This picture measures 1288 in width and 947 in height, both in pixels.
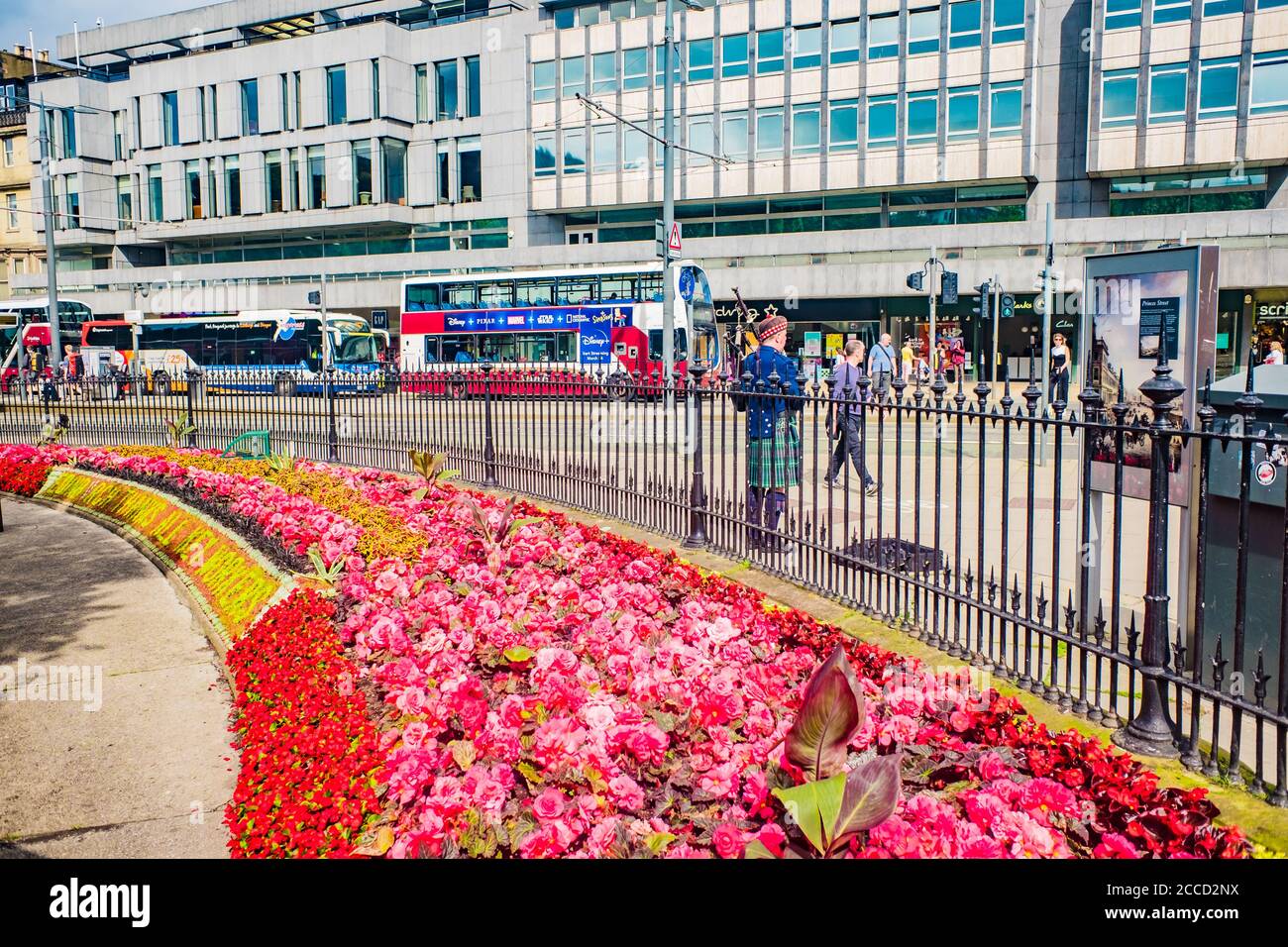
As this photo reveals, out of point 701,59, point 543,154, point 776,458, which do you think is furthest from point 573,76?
point 776,458

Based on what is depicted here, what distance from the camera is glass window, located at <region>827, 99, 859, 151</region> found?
41.2 m

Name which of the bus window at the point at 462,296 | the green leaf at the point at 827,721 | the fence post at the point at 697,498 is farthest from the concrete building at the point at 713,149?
the green leaf at the point at 827,721

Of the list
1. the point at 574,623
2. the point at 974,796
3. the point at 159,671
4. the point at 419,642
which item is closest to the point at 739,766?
the point at 974,796

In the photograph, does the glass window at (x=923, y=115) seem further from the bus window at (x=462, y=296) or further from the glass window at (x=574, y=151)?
the bus window at (x=462, y=296)

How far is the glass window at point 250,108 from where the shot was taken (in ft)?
183

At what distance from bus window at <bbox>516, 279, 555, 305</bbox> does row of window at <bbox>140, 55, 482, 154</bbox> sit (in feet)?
72.6

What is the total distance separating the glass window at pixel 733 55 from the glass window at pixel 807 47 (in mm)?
2171

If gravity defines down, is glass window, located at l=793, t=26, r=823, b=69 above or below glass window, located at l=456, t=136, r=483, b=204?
above

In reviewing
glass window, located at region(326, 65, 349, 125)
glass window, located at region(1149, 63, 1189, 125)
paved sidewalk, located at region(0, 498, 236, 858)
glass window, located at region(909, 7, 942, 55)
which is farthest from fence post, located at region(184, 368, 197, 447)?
glass window, located at region(326, 65, 349, 125)

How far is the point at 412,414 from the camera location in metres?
12.7

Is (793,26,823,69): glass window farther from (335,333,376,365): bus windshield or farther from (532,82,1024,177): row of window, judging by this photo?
(335,333,376,365): bus windshield

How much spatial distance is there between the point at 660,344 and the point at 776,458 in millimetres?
23082
